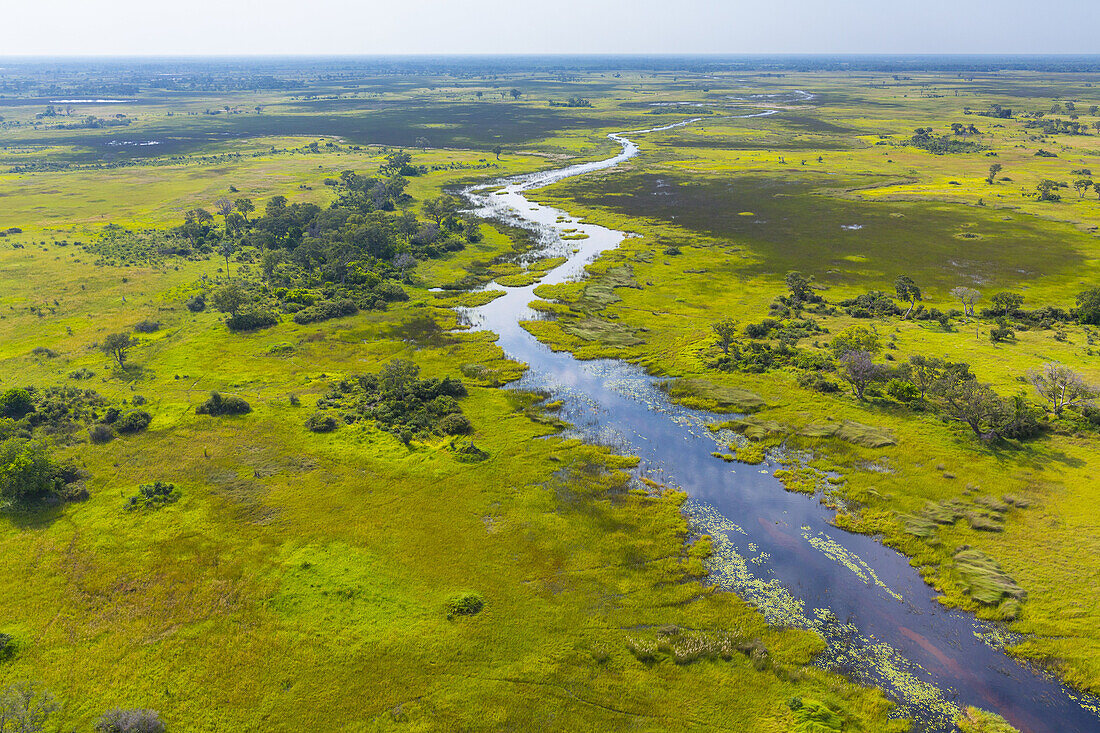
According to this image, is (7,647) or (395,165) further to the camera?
(395,165)

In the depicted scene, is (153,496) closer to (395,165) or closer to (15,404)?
(15,404)

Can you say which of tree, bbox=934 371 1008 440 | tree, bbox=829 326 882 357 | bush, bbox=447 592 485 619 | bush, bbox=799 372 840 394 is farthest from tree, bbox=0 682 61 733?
tree, bbox=829 326 882 357

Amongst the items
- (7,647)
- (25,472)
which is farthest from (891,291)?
(25,472)

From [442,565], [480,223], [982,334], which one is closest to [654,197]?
[480,223]

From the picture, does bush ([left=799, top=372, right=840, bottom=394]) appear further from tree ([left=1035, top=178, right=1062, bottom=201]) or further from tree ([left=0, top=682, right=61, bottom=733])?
tree ([left=1035, top=178, right=1062, bottom=201])

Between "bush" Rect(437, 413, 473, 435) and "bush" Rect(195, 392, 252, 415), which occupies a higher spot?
"bush" Rect(195, 392, 252, 415)

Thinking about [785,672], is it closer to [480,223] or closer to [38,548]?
[38,548]
